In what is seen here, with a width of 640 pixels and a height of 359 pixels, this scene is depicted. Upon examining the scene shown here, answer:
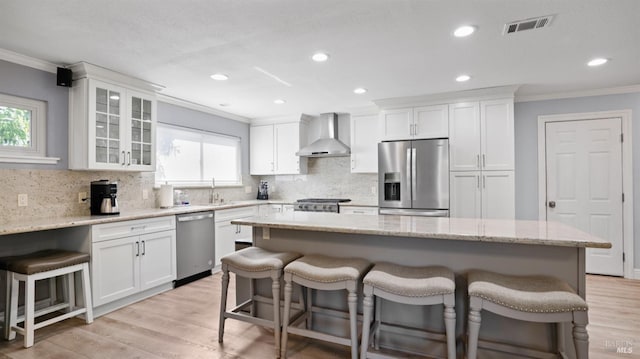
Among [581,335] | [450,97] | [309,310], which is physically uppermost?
[450,97]

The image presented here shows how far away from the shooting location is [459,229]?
6.90ft

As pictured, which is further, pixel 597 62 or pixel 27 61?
pixel 597 62

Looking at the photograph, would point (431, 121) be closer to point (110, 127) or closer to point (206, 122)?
point (206, 122)

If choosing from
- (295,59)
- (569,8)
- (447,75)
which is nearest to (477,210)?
(447,75)

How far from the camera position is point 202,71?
3.28 meters

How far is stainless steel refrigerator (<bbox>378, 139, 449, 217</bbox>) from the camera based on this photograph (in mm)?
4125

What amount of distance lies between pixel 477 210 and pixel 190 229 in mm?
3570

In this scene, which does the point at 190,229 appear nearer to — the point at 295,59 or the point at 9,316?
the point at 9,316

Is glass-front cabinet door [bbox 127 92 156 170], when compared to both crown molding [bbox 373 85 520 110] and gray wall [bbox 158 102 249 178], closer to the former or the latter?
gray wall [bbox 158 102 249 178]

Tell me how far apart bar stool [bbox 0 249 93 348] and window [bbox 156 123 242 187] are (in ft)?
5.48

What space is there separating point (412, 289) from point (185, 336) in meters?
1.86

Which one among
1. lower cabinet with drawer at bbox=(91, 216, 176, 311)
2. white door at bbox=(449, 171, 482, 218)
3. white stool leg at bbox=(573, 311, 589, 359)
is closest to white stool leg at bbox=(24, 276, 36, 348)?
lower cabinet with drawer at bbox=(91, 216, 176, 311)

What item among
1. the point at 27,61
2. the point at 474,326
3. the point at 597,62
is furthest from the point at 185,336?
the point at 597,62

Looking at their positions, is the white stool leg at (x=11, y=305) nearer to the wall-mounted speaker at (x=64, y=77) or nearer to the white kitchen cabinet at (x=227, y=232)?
the wall-mounted speaker at (x=64, y=77)
